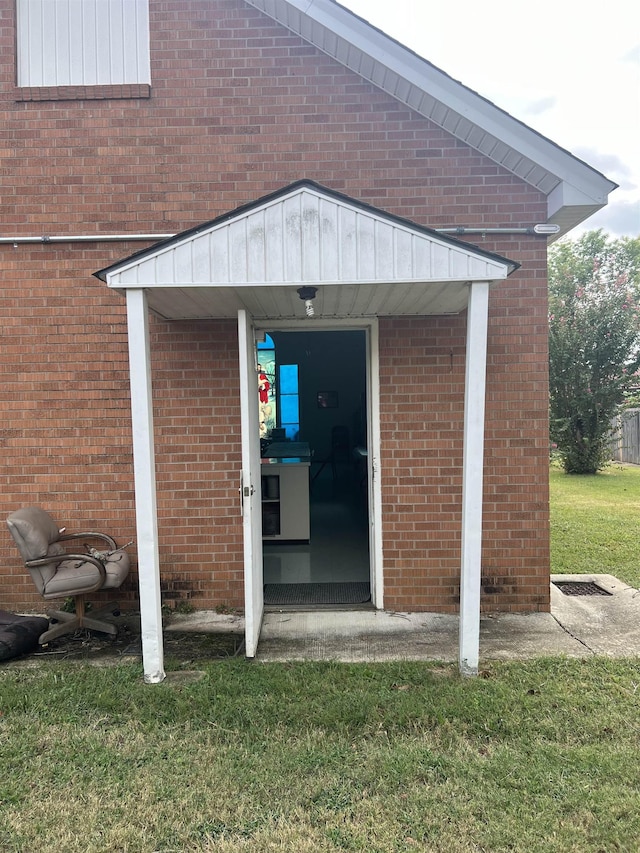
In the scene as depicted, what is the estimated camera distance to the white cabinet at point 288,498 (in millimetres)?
7117

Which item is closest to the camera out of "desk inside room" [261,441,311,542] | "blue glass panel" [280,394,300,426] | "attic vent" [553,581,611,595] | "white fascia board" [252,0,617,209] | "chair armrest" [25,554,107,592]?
"chair armrest" [25,554,107,592]

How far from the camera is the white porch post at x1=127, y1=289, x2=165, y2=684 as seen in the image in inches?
145

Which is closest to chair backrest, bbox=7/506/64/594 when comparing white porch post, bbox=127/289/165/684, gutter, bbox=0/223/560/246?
white porch post, bbox=127/289/165/684

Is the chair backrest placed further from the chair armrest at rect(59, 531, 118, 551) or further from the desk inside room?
the desk inside room

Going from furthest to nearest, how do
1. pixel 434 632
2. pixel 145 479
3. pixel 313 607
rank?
1. pixel 313 607
2. pixel 434 632
3. pixel 145 479

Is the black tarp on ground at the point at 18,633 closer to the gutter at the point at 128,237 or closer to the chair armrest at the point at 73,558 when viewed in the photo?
the chair armrest at the point at 73,558

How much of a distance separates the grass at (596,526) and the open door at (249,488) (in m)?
3.72

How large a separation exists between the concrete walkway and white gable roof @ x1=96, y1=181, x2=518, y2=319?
8.49ft

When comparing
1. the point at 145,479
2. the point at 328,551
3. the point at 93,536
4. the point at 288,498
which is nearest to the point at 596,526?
the point at 328,551

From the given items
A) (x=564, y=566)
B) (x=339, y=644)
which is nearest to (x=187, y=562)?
(x=339, y=644)

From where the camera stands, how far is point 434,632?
4.54m

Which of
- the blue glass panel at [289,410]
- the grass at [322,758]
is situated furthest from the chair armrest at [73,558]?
the blue glass panel at [289,410]

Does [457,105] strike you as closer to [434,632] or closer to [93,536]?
[434,632]

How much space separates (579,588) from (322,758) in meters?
3.84
